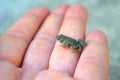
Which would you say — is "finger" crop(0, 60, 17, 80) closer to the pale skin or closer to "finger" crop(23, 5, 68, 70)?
the pale skin

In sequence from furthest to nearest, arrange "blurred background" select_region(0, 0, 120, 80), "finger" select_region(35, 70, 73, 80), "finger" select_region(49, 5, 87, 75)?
"blurred background" select_region(0, 0, 120, 80), "finger" select_region(49, 5, 87, 75), "finger" select_region(35, 70, 73, 80)

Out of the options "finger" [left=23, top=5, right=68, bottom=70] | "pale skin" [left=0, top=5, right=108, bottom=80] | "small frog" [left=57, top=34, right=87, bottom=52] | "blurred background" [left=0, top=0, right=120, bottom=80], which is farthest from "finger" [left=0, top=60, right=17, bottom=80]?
"blurred background" [left=0, top=0, right=120, bottom=80]

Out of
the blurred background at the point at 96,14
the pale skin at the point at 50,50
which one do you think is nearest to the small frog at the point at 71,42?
the pale skin at the point at 50,50

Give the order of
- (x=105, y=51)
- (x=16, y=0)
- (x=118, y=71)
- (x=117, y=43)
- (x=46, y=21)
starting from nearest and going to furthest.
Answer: (x=105, y=51) < (x=46, y=21) < (x=118, y=71) < (x=117, y=43) < (x=16, y=0)

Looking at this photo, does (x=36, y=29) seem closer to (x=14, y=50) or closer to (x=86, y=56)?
(x=14, y=50)

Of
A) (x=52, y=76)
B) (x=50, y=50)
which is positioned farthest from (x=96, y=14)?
(x=52, y=76)

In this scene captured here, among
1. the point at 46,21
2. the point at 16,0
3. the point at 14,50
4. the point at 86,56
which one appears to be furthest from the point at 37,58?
the point at 16,0

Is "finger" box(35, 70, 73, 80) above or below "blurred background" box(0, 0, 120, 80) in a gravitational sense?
above
